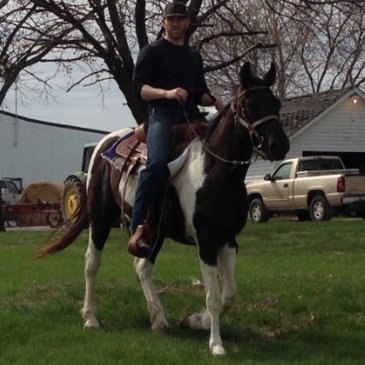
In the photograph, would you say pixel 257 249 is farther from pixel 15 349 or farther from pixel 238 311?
pixel 15 349

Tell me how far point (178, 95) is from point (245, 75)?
2.16 feet

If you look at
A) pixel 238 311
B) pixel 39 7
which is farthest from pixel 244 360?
pixel 39 7

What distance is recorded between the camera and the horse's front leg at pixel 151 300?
793 centimetres

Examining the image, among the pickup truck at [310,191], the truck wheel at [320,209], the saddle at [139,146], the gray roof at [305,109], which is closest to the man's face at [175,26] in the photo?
the saddle at [139,146]

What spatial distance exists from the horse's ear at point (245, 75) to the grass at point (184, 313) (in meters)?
2.29

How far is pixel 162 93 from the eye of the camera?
7500 mm

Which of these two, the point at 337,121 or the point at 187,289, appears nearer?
the point at 187,289

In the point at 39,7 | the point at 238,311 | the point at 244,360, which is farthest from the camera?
the point at 39,7

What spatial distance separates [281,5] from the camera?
22344mm

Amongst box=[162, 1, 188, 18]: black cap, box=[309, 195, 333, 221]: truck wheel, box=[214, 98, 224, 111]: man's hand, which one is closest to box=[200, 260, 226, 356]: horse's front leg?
box=[214, 98, 224, 111]: man's hand

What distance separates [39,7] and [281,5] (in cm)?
645

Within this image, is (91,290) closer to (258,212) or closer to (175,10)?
(175,10)

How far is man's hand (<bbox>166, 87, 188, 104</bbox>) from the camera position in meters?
7.32

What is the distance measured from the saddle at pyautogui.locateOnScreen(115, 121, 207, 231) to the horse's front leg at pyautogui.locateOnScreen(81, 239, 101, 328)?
0.63 metres
